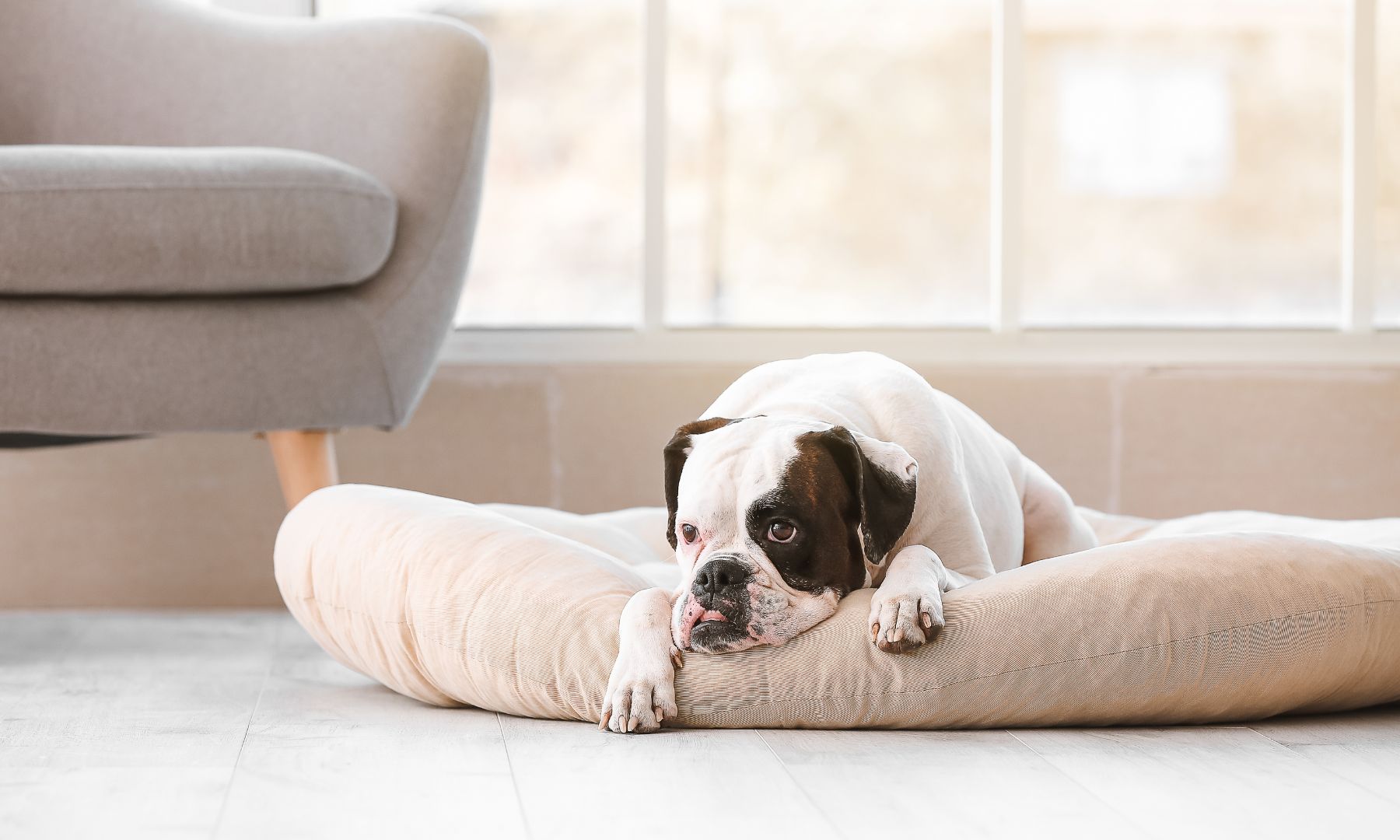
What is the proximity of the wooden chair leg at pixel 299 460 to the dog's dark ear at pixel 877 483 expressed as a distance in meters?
1.17

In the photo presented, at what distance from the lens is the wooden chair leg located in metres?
2.39

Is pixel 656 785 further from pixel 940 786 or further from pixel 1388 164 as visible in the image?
pixel 1388 164

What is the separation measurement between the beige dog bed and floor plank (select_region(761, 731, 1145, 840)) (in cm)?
6

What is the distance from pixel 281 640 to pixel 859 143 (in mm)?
1882

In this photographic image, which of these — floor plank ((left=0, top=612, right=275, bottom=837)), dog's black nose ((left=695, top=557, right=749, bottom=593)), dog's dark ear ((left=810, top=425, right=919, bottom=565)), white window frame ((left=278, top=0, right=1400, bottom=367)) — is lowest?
floor plank ((left=0, top=612, right=275, bottom=837))

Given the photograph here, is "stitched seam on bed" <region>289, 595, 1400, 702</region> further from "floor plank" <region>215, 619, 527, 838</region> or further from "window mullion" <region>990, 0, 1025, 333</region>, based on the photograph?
"window mullion" <region>990, 0, 1025, 333</region>

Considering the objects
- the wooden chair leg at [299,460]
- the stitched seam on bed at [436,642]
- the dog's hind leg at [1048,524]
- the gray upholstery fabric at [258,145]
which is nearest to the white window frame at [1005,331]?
the gray upholstery fabric at [258,145]

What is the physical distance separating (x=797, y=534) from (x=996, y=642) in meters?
0.27

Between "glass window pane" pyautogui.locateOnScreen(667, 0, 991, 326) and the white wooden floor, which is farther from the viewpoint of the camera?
"glass window pane" pyautogui.locateOnScreen(667, 0, 991, 326)

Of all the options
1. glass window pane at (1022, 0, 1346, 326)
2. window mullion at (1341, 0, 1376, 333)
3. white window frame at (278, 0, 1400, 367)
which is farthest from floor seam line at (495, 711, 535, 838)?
window mullion at (1341, 0, 1376, 333)

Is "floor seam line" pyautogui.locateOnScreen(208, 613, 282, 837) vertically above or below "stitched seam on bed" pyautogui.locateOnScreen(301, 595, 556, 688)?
below

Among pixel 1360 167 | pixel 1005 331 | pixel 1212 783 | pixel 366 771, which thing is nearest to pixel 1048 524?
pixel 1212 783

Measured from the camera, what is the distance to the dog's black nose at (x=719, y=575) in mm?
1531

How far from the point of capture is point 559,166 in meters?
3.36
